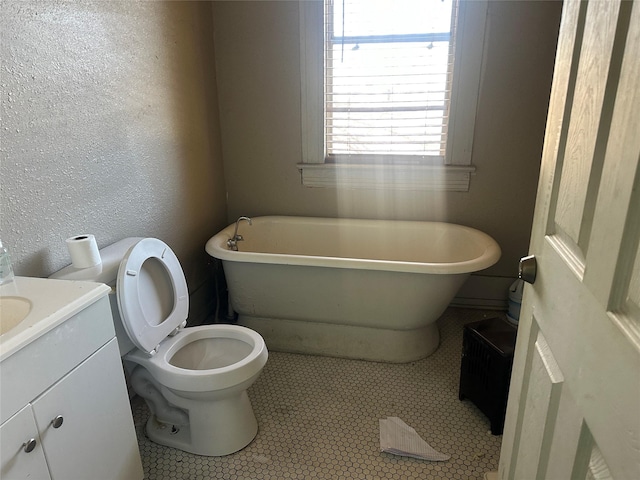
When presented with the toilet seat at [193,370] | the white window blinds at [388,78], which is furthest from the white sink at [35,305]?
the white window blinds at [388,78]

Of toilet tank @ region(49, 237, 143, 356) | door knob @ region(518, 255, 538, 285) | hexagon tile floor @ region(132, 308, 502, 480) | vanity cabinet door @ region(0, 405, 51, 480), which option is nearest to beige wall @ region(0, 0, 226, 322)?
toilet tank @ region(49, 237, 143, 356)

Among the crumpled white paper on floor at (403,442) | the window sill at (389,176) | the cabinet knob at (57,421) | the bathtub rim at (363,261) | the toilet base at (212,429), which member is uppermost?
the window sill at (389,176)

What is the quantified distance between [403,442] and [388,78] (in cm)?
188

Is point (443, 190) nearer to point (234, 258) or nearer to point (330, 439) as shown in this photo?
point (234, 258)

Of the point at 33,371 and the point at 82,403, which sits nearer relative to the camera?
the point at 33,371

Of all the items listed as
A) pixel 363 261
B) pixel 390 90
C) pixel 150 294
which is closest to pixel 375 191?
pixel 390 90

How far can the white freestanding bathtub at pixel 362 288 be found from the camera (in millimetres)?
2043

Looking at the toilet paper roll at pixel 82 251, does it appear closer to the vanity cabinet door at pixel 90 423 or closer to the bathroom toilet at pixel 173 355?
the bathroom toilet at pixel 173 355

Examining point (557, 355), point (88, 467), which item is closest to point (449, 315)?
point (557, 355)

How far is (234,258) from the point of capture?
213 centimetres

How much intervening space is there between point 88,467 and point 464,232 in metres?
2.06

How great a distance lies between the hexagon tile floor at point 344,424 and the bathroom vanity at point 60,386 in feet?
1.50

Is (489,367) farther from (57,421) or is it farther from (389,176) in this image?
(57,421)

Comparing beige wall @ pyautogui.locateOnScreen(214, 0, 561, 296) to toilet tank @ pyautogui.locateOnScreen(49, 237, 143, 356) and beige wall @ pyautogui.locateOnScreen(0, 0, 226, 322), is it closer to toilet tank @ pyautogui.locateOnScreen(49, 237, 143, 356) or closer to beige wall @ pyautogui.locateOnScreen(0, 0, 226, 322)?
beige wall @ pyautogui.locateOnScreen(0, 0, 226, 322)
